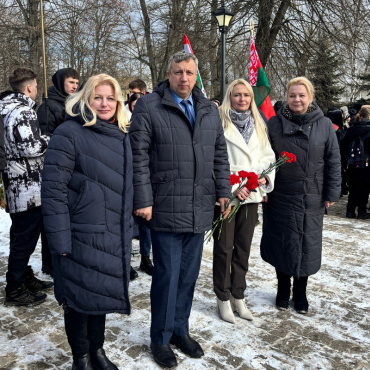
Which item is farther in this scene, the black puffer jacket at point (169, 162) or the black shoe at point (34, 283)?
the black shoe at point (34, 283)

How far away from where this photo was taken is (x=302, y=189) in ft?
11.4

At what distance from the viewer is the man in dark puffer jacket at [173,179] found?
2625mm

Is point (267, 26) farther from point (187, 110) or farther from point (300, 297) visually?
point (187, 110)

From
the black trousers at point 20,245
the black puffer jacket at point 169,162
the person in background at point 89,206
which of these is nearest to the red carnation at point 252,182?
the black puffer jacket at point 169,162

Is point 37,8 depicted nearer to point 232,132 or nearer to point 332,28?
point 332,28

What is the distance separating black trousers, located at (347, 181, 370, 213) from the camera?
296 inches

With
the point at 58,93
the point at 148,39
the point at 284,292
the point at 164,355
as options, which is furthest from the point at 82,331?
the point at 148,39

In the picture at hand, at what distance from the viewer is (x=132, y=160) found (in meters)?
2.56

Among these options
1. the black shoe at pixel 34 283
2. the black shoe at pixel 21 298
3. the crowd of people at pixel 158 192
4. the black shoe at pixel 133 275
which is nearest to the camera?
the crowd of people at pixel 158 192

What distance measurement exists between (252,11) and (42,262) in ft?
Result: 38.3

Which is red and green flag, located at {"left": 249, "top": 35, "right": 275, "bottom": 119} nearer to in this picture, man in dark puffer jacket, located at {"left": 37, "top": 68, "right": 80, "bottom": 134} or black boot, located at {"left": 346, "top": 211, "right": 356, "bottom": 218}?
black boot, located at {"left": 346, "top": 211, "right": 356, "bottom": 218}

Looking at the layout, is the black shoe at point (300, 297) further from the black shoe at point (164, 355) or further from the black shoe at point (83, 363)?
the black shoe at point (83, 363)

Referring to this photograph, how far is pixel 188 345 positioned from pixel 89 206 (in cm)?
135

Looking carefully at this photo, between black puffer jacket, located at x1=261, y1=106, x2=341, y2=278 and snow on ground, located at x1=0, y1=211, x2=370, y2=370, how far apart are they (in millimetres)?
481
